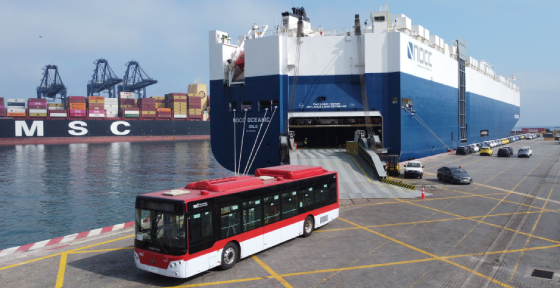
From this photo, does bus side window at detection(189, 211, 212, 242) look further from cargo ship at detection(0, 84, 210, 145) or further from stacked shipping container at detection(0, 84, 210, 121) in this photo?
stacked shipping container at detection(0, 84, 210, 121)

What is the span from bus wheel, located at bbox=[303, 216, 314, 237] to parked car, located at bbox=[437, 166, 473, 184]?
15.0 m

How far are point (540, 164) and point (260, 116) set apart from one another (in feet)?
90.3

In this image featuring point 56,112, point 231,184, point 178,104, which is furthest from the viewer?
point 178,104

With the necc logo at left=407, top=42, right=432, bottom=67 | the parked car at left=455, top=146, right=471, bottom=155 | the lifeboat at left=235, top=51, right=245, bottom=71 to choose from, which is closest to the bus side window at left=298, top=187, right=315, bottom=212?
the lifeboat at left=235, top=51, right=245, bottom=71

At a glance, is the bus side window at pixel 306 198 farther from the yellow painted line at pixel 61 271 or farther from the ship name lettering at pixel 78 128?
the ship name lettering at pixel 78 128

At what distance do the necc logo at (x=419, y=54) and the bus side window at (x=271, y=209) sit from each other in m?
23.9

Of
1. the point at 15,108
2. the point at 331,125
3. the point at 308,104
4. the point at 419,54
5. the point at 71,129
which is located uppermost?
the point at 419,54

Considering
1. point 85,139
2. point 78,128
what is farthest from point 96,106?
point 85,139

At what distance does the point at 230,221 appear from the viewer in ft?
31.9

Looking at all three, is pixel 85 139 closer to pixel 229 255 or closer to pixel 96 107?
pixel 96 107

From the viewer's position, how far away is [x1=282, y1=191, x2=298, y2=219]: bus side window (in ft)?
38.1

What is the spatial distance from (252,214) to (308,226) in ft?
9.94

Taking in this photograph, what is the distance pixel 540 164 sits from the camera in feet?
117

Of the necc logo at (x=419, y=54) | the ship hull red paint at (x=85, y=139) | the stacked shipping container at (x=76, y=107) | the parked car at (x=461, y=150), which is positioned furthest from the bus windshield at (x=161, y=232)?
the stacked shipping container at (x=76, y=107)
